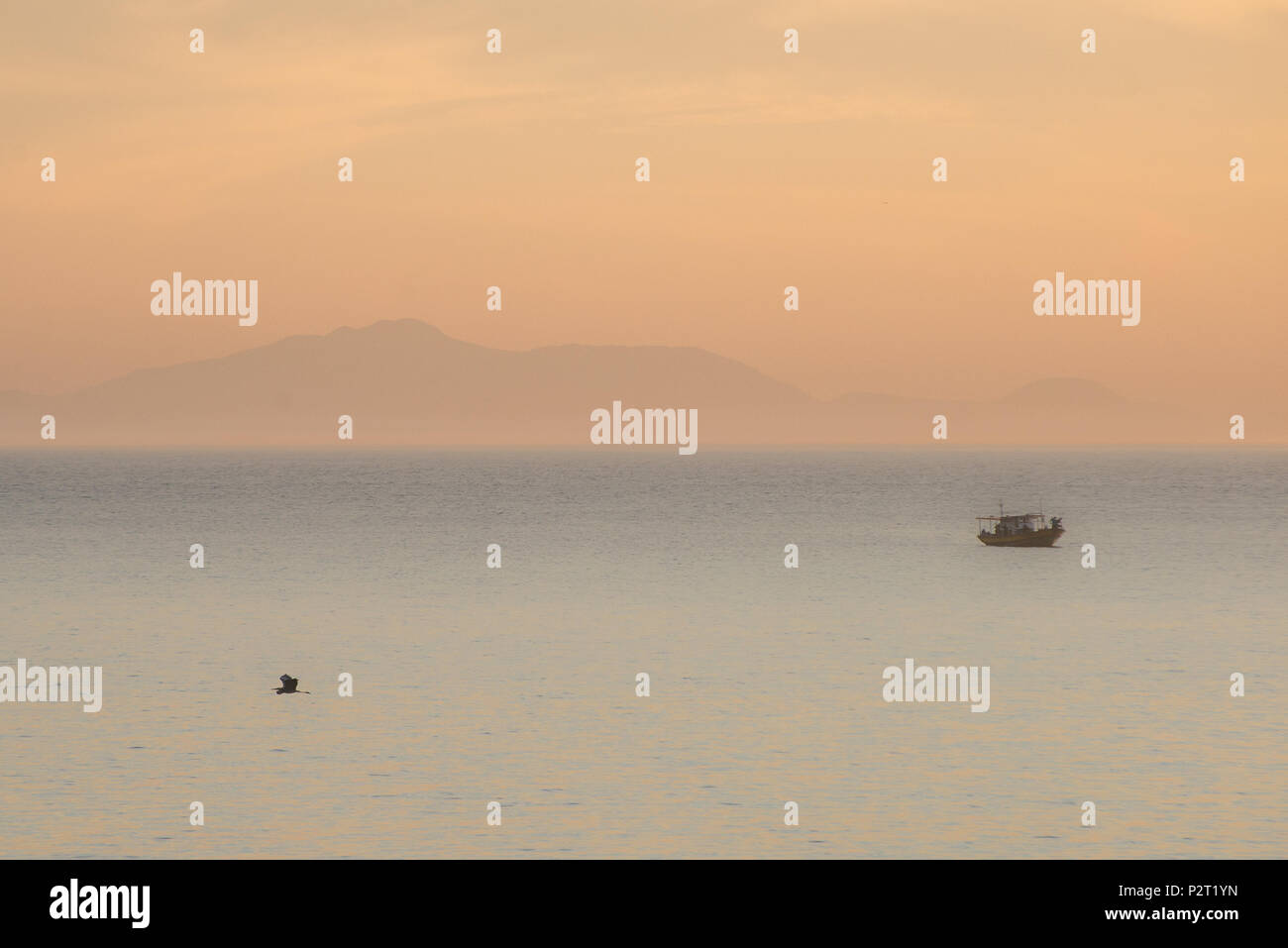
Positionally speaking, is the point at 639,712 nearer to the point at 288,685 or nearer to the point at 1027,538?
the point at 288,685

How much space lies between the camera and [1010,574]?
94.8 metres

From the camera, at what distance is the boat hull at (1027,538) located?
114125 millimetres

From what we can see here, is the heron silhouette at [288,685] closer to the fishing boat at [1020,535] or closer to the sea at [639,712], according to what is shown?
the sea at [639,712]

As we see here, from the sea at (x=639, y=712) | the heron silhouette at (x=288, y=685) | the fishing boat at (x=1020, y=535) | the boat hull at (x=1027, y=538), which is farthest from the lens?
the fishing boat at (x=1020, y=535)

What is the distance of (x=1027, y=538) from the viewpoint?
115 m

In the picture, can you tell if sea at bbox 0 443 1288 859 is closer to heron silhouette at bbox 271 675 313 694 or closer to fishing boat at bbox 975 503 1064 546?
heron silhouette at bbox 271 675 313 694

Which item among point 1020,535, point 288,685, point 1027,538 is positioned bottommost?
point 288,685

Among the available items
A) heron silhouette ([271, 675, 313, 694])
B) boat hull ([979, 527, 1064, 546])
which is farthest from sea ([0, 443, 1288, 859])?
boat hull ([979, 527, 1064, 546])

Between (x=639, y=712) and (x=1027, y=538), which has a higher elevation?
(x=1027, y=538)

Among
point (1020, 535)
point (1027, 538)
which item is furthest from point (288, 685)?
point (1027, 538)

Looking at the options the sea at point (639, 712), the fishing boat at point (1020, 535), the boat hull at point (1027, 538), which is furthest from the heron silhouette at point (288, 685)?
the boat hull at point (1027, 538)

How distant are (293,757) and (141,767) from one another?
3.79 meters

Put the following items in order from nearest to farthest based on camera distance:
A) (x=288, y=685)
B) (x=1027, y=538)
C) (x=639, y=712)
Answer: (x=639, y=712) < (x=288, y=685) < (x=1027, y=538)
